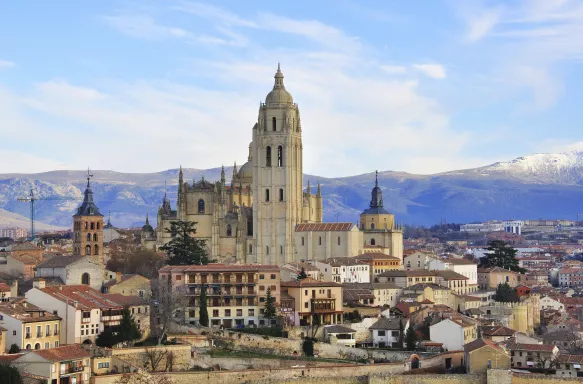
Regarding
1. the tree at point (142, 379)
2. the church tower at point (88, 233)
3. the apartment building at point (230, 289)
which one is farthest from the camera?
the church tower at point (88, 233)

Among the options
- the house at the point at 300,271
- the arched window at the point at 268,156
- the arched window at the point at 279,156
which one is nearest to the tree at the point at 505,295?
the house at the point at 300,271

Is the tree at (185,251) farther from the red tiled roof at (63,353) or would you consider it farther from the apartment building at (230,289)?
the red tiled roof at (63,353)

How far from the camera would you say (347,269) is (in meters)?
91.6

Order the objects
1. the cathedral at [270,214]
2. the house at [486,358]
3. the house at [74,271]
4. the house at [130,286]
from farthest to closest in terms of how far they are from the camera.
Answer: the cathedral at [270,214]
the house at [74,271]
the house at [130,286]
the house at [486,358]

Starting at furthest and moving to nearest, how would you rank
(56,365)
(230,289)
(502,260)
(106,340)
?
(502,260) < (230,289) < (106,340) < (56,365)

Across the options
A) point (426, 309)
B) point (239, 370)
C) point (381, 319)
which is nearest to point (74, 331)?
point (239, 370)

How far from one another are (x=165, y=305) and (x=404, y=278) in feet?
86.1

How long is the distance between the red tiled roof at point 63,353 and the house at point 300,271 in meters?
25.8

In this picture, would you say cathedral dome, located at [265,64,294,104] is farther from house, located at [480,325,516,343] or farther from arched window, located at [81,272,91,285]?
house, located at [480,325,516,343]

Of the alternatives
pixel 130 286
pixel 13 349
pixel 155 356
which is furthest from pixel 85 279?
pixel 13 349

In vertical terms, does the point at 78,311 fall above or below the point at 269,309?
above

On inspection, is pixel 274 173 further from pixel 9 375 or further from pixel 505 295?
pixel 9 375

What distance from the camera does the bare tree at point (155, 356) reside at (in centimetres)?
6038

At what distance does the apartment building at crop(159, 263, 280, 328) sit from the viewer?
7338cm
